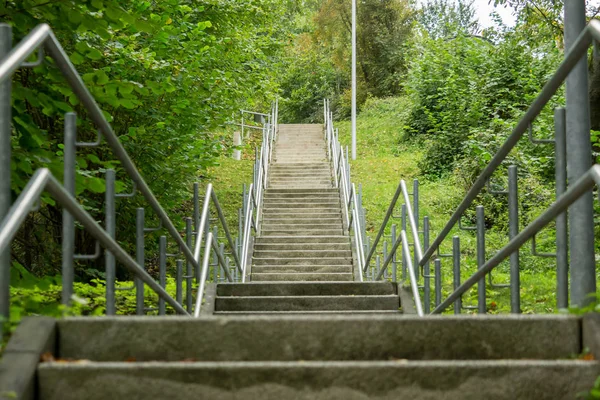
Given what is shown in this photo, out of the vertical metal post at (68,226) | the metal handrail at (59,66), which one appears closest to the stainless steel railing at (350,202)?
the metal handrail at (59,66)

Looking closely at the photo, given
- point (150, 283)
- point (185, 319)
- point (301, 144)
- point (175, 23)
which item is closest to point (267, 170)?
point (301, 144)

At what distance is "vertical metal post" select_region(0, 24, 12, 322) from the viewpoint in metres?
2.76

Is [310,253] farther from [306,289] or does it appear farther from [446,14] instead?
[446,14]

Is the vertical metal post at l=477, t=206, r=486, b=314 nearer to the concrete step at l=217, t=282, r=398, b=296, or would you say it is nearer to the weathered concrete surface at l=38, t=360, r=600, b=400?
the weathered concrete surface at l=38, t=360, r=600, b=400

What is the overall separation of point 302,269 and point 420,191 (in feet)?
21.5

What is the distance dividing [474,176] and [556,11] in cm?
555

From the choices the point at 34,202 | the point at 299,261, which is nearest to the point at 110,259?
the point at 34,202

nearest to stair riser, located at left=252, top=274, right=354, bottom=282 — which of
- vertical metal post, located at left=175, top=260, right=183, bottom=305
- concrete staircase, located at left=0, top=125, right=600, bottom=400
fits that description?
vertical metal post, located at left=175, top=260, right=183, bottom=305

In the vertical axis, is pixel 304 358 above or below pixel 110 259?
below

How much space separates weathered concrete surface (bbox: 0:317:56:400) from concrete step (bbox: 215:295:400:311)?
15.1ft

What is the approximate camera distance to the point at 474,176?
51.8 ft

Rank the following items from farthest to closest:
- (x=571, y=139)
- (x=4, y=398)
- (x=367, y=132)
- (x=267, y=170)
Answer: (x=367, y=132) < (x=267, y=170) < (x=571, y=139) < (x=4, y=398)

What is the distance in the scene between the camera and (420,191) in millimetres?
18266

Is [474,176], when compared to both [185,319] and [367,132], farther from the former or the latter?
[185,319]
